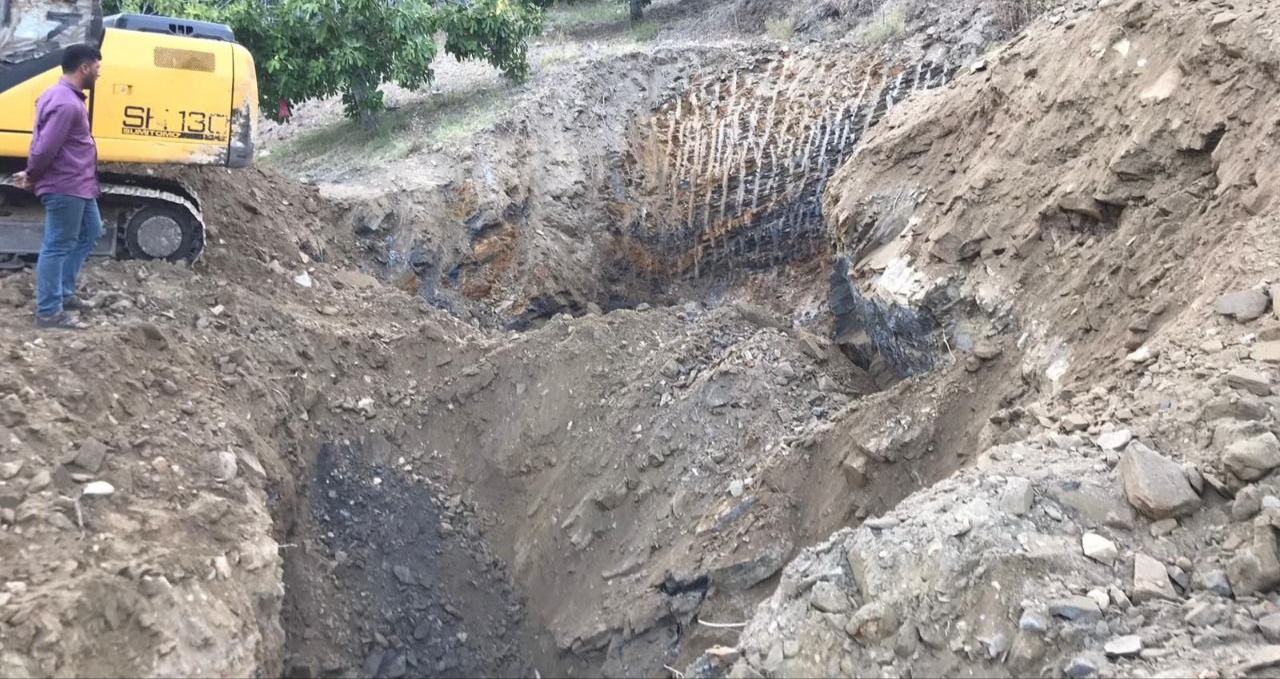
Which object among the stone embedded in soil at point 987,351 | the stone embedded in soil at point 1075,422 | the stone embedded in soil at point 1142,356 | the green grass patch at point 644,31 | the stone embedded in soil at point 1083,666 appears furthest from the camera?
the green grass patch at point 644,31

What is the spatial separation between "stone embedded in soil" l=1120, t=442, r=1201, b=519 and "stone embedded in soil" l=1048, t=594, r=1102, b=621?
1.63 ft

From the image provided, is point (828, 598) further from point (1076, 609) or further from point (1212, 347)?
point (1212, 347)

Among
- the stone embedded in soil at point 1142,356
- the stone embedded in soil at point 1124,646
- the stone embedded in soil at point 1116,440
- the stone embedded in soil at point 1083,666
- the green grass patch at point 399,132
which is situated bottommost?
the green grass patch at point 399,132

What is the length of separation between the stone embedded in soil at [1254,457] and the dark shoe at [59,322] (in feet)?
18.5

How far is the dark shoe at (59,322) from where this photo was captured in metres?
5.46

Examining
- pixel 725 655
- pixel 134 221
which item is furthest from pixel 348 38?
pixel 725 655

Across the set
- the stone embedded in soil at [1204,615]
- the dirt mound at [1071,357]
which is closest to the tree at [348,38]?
the dirt mound at [1071,357]

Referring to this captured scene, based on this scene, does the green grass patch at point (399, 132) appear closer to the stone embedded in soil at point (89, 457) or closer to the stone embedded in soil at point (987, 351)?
the stone embedded in soil at point (89, 457)

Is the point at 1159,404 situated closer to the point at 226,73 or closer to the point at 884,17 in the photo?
the point at 226,73

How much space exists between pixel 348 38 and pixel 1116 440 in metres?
10.1

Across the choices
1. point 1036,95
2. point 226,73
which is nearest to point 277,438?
point 226,73

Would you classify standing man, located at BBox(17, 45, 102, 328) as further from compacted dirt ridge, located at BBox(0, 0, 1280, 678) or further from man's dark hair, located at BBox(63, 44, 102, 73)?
compacted dirt ridge, located at BBox(0, 0, 1280, 678)

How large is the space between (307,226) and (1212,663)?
8.13 m

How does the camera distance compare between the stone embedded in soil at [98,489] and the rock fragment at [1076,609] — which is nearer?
the rock fragment at [1076,609]
